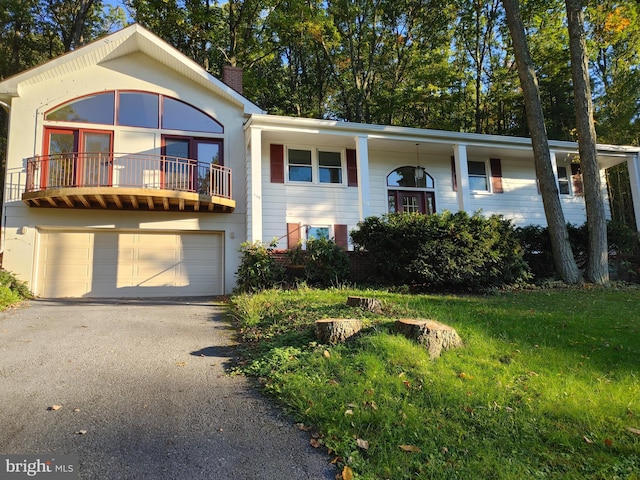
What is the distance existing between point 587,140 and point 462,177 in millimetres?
3441

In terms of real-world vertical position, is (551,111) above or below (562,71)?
below

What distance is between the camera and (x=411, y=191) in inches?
553

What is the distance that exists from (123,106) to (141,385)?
10.4 meters

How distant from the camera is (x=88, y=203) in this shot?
10.5 metres

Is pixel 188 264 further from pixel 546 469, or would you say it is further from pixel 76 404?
pixel 546 469

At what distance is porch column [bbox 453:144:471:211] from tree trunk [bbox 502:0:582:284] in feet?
7.48

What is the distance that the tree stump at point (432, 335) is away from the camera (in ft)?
13.4

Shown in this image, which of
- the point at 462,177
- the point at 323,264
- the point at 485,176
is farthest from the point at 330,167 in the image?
the point at 485,176

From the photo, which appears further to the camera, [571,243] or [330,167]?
[330,167]

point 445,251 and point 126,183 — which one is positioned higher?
point 126,183

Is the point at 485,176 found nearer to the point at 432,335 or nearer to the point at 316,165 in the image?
the point at 316,165

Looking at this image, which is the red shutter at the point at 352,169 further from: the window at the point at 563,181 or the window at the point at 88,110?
the window at the point at 563,181

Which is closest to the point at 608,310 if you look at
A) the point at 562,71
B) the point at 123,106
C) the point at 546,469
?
the point at 546,469

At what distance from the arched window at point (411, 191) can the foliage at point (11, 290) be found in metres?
10.9
